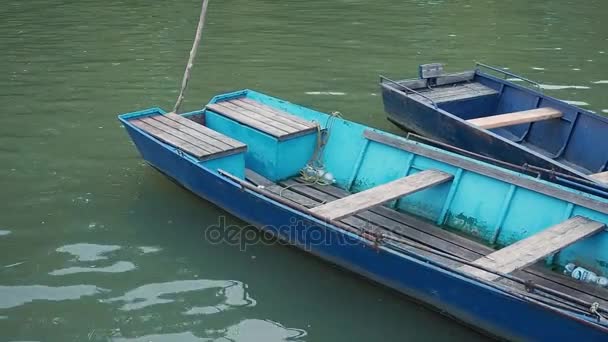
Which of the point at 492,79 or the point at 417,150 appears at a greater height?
the point at 492,79

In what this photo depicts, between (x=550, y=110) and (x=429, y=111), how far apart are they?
2077 millimetres

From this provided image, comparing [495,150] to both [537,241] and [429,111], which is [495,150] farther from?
[537,241]

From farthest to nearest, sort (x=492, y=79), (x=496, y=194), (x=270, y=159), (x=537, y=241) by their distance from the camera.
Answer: (x=492, y=79) < (x=270, y=159) < (x=496, y=194) < (x=537, y=241)

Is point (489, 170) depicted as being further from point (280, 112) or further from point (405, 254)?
point (280, 112)

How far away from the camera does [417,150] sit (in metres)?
8.47

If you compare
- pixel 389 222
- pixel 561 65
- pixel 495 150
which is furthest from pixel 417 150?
pixel 561 65

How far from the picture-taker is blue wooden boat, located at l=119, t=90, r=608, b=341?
614 centimetres

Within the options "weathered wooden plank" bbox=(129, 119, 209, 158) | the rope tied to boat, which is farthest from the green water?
the rope tied to boat

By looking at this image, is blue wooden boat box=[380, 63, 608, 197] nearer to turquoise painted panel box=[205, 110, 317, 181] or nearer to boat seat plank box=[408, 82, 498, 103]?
boat seat plank box=[408, 82, 498, 103]

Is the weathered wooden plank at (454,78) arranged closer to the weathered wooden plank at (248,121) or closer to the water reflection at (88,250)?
the weathered wooden plank at (248,121)

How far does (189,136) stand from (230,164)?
0.78 meters

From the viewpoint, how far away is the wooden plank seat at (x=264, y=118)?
357 inches

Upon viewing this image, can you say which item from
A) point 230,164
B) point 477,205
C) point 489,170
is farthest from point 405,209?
point 230,164

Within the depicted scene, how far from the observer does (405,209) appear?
8.53 meters
